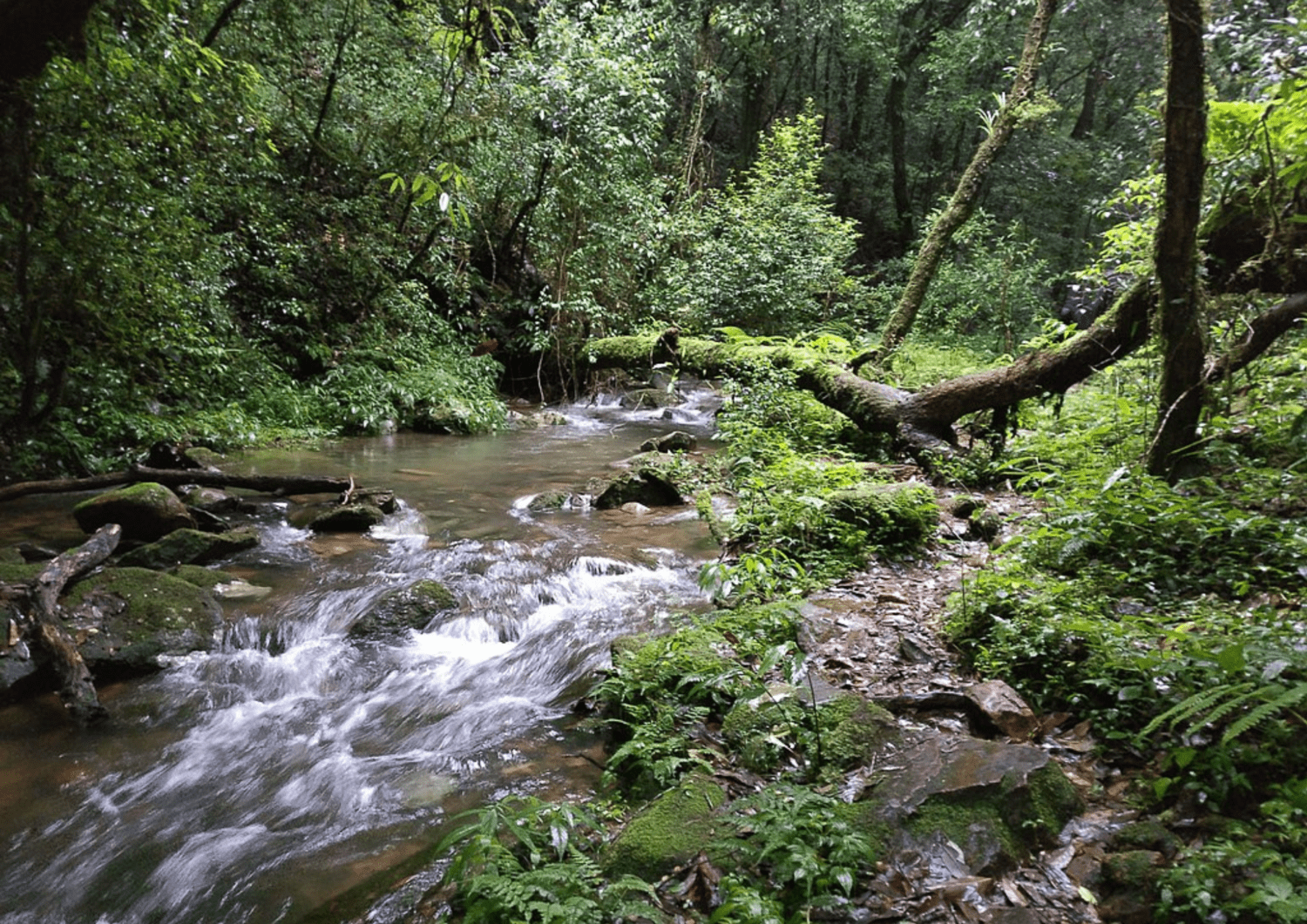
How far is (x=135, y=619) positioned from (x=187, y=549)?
1.35 metres

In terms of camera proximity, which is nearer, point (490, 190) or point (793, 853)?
point (793, 853)

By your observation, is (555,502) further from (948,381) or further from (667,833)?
(667,833)

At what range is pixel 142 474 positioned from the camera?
703 cm

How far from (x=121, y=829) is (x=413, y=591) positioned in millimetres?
2456

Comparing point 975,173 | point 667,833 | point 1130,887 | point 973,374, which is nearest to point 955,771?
point 1130,887

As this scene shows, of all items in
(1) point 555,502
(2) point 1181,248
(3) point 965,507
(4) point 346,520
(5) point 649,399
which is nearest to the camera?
(2) point 1181,248

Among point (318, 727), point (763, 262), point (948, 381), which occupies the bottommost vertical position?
point (318, 727)

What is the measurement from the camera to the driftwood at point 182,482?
21.0 feet

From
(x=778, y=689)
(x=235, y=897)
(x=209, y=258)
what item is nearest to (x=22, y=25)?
(x=209, y=258)

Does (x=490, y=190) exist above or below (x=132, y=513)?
above

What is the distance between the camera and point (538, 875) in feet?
8.14

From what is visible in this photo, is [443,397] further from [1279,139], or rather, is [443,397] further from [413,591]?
[1279,139]

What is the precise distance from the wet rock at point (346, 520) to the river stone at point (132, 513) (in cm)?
135

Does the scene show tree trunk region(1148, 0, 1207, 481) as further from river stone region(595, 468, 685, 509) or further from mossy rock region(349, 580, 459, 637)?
mossy rock region(349, 580, 459, 637)
